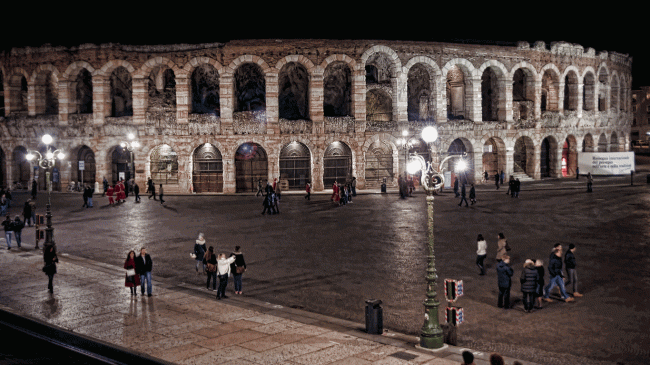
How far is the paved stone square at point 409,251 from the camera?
39.5ft

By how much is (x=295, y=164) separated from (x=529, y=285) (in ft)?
106

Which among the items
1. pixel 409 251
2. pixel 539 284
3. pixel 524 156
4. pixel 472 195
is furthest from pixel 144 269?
pixel 524 156

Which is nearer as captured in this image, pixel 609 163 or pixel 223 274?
pixel 223 274

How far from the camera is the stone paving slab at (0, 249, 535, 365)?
10.4 m

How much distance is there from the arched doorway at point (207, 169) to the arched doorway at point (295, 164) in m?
4.85

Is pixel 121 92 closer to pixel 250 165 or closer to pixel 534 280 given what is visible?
pixel 250 165

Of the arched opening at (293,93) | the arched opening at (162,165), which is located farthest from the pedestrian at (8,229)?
the arched opening at (293,93)

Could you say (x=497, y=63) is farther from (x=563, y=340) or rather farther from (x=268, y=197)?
(x=563, y=340)

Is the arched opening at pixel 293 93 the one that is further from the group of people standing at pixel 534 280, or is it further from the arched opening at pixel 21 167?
the group of people standing at pixel 534 280

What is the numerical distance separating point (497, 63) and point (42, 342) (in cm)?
4352

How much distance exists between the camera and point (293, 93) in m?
47.0

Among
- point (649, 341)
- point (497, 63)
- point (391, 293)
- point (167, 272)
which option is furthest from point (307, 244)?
point (497, 63)

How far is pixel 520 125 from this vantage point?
49.2m

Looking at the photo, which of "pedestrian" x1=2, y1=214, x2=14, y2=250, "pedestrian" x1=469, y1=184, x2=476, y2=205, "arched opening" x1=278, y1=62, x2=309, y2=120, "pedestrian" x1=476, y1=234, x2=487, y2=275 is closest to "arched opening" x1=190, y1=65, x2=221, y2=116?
"arched opening" x1=278, y1=62, x2=309, y2=120
